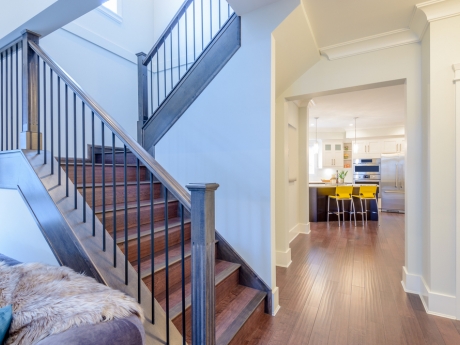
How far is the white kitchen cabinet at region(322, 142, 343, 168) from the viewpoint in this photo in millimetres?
8609

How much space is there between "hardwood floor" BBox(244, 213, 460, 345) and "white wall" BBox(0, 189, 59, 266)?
1.66 meters

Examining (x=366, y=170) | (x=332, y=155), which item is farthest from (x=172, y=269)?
(x=332, y=155)

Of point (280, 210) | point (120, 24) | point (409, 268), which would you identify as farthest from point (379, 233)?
point (120, 24)

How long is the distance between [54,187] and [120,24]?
10.3 feet

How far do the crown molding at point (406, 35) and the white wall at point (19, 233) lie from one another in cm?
325

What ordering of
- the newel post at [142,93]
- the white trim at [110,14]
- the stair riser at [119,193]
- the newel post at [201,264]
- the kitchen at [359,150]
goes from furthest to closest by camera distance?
the kitchen at [359,150]
the white trim at [110,14]
the newel post at [142,93]
the stair riser at [119,193]
the newel post at [201,264]

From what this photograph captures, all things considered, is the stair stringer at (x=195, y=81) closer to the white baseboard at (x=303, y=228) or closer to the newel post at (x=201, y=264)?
the newel post at (x=201, y=264)

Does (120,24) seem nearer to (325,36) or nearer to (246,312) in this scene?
(325,36)

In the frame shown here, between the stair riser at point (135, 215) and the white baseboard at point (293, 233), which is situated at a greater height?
the stair riser at point (135, 215)

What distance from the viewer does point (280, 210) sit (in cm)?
322

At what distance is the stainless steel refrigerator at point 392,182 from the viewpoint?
693 cm

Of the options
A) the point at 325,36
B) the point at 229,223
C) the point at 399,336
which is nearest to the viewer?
the point at 399,336

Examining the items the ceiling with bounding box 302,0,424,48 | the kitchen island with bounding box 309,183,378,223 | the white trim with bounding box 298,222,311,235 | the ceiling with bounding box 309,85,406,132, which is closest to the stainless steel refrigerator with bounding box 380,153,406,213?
the ceiling with bounding box 309,85,406,132

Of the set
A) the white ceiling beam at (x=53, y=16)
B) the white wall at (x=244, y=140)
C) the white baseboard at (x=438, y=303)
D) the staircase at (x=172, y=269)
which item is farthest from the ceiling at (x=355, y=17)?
the white baseboard at (x=438, y=303)
